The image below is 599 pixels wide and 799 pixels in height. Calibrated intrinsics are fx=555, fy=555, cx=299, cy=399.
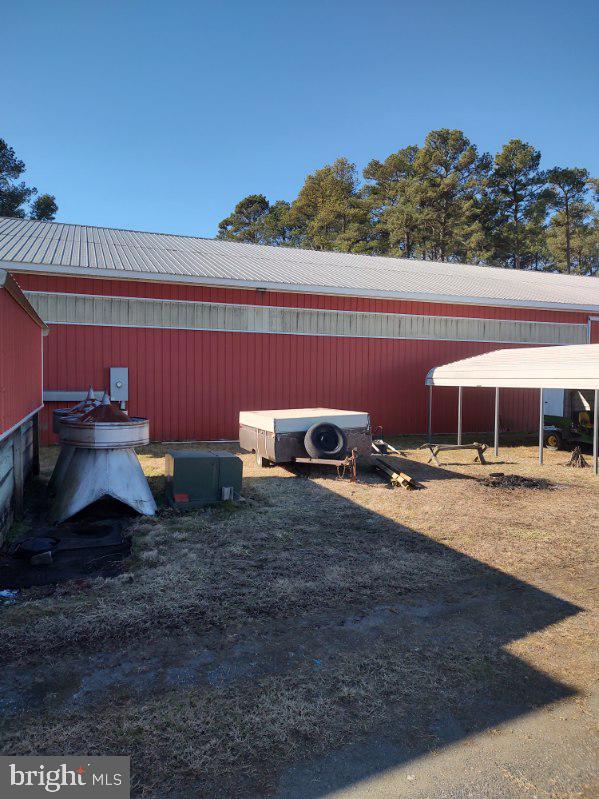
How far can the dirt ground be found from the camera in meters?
2.67

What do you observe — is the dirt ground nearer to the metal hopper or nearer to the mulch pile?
the metal hopper

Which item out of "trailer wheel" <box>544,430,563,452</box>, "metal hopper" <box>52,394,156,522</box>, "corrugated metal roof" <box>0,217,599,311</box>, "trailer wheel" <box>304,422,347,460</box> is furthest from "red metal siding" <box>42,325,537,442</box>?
"metal hopper" <box>52,394,156,522</box>

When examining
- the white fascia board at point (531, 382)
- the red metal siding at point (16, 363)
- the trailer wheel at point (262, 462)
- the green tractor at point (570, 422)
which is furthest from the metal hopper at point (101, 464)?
the green tractor at point (570, 422)

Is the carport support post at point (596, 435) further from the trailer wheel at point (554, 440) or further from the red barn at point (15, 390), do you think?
the red barn at point (15, 390)

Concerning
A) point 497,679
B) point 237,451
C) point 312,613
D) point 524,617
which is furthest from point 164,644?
point 237,451

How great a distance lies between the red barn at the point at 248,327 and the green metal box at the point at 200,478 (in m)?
6.13

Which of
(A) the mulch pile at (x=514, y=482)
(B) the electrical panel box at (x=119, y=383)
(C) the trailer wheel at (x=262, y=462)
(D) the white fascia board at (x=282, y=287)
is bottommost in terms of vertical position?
(A) the mulch pile at (x=514, y=482)

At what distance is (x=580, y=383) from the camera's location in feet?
34.4

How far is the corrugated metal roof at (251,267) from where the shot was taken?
13109 mm

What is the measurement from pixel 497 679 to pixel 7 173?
45.2 meters

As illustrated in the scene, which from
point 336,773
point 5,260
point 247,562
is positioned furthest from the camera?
A: point 5,260

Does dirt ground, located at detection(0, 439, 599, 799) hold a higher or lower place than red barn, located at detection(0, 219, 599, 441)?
lower

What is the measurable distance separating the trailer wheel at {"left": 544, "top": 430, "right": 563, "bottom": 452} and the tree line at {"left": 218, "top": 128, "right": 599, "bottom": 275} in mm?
29966

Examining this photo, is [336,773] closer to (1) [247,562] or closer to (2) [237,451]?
(1) [247,562]
